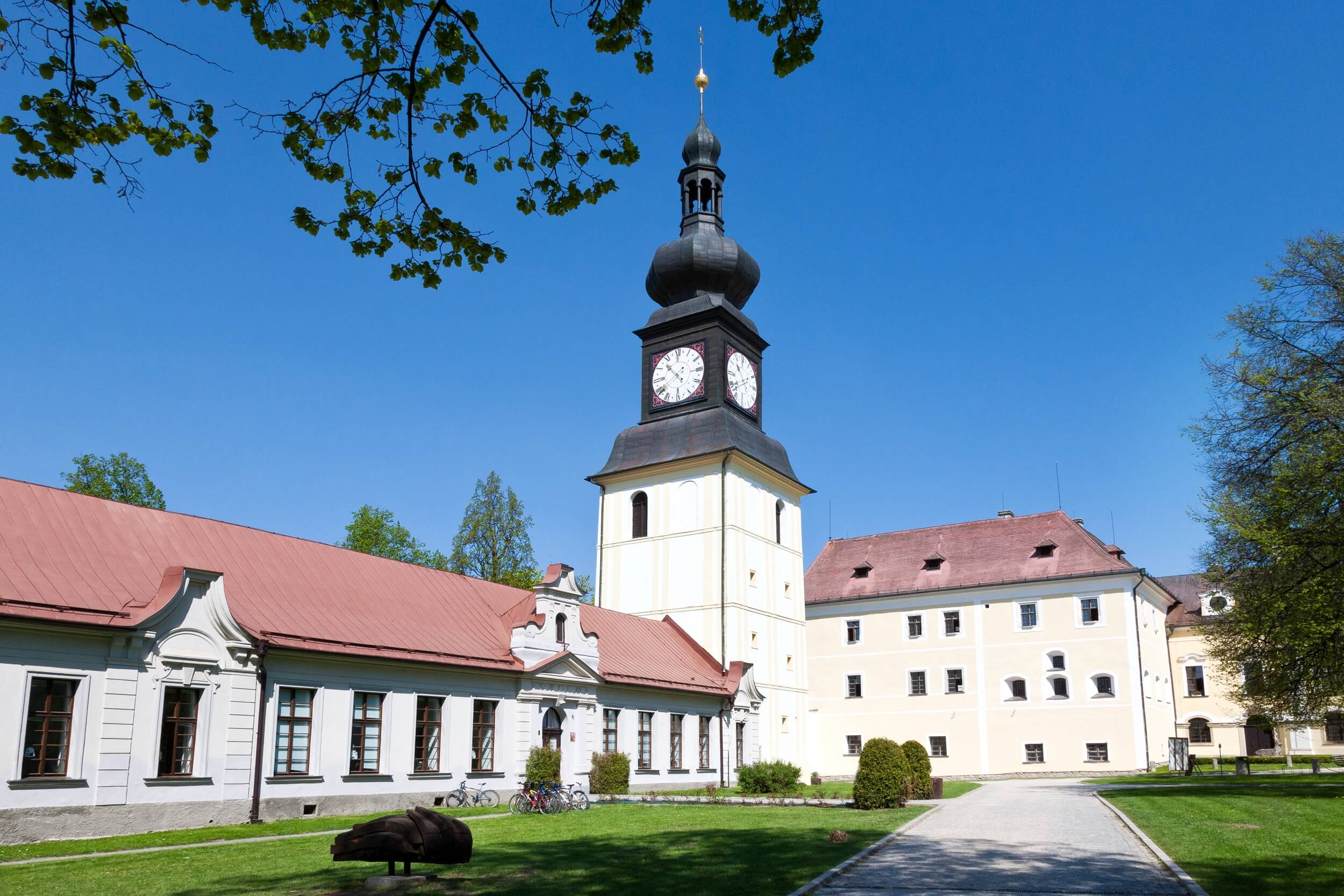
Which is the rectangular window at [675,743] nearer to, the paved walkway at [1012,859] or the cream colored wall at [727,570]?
the cream colored wall at [727,570]

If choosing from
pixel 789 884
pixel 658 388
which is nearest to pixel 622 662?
pixel 658 388

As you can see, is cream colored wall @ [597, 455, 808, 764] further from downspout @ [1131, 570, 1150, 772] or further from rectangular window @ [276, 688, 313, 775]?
rectangular window @ [276, 688, 313, 775]

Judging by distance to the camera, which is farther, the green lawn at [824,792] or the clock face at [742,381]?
the clock face at [742,381]

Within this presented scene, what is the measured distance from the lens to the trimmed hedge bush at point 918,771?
86.4ft

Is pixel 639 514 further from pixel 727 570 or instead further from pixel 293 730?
pixel 293 730

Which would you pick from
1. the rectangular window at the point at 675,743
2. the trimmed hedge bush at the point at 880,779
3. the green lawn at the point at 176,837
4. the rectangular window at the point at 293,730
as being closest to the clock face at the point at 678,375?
the rectangular window at the point at 675,743

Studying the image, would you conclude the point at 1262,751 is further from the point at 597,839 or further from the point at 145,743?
the point at 145,743

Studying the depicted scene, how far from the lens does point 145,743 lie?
1934 cm

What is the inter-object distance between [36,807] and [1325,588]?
24651mm

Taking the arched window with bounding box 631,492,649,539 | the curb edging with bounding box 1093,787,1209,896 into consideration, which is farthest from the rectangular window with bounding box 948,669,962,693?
the curb edging with bounding box 1093,787,1209,896

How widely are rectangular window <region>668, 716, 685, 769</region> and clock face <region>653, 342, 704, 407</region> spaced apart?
13458 millimetres

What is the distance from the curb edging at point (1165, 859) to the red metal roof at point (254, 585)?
14721 millimetres

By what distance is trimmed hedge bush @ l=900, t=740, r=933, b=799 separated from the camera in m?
26.3

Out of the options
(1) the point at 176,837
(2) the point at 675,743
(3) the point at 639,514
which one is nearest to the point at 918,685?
(3) the point at 639,514
